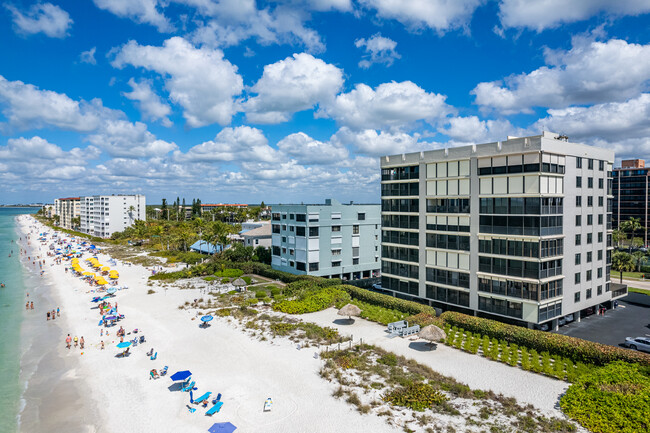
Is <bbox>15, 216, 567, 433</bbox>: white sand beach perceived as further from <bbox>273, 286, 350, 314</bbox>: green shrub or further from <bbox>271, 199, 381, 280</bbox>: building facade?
<bbox>271, 199, 381, 280</bbox>: building facade

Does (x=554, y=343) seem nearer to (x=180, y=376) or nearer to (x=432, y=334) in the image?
(x=432, y=334)

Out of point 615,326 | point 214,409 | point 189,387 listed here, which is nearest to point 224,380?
point 189,387

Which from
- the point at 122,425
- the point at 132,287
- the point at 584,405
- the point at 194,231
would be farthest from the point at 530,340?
the point at 194,231

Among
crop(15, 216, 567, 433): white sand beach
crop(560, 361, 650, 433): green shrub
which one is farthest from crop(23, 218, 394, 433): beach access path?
crop(560, 361, 650, 433): green shrub

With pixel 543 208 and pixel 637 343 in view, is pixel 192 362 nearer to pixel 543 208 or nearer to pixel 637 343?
pixel 543 208

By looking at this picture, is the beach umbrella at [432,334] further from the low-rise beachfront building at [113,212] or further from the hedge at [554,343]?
the low-rise beachfront building at [113,212]
